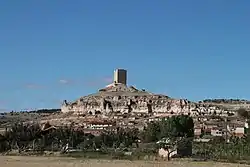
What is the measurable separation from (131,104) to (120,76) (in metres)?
31.1

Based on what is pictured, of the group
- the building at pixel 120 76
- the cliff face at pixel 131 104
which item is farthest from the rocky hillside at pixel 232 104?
the building at pixel 120 76

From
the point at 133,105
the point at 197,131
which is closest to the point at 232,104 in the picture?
the point at 133,105

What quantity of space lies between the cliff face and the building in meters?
12.0

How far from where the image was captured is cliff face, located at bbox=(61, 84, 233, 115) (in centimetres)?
15312

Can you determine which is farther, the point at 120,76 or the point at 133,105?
the point at 120,76

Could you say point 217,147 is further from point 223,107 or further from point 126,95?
point 126,95

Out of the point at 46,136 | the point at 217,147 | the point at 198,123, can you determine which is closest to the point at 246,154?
the point at 217,147

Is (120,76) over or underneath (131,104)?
over

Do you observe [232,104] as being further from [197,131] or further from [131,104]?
[197,131]

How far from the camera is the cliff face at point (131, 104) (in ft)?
502

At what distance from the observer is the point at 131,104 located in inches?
6540

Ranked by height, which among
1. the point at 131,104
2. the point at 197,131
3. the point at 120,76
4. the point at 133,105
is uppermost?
the point at 120,76

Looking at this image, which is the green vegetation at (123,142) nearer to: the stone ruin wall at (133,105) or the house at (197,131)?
the house at (197,131)

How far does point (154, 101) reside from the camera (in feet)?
543
